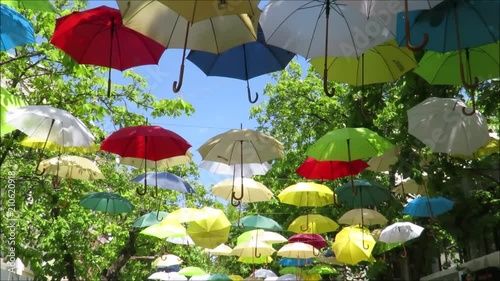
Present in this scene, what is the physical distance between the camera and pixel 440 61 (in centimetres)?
578

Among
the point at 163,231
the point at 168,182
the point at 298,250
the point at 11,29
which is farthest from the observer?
the point at 298,250

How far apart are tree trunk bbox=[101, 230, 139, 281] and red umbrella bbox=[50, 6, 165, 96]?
14.7m

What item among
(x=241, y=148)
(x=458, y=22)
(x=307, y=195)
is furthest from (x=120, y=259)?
(x=458, y=22)

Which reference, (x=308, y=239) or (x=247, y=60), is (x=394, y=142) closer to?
(x=247, y=60)

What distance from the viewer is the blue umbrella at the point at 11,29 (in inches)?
201

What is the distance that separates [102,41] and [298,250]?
1182 cm

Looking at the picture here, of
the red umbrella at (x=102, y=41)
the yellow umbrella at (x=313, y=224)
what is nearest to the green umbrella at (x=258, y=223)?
the yellow umbrella at (x=313, y=224)

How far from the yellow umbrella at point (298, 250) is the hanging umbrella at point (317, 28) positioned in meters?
11.6

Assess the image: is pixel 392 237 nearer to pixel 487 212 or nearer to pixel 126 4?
pixel 487 212

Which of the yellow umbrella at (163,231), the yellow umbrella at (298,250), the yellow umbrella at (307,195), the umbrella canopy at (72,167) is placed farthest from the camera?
the yellow umbrella at (298,250)

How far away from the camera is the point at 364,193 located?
11945 mm

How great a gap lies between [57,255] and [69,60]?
9297mm

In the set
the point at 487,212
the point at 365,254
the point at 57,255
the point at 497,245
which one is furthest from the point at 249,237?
the point at 497,245

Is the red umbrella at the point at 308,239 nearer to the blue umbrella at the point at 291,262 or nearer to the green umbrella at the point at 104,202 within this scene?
the blue umbrella at the point at 291,262
